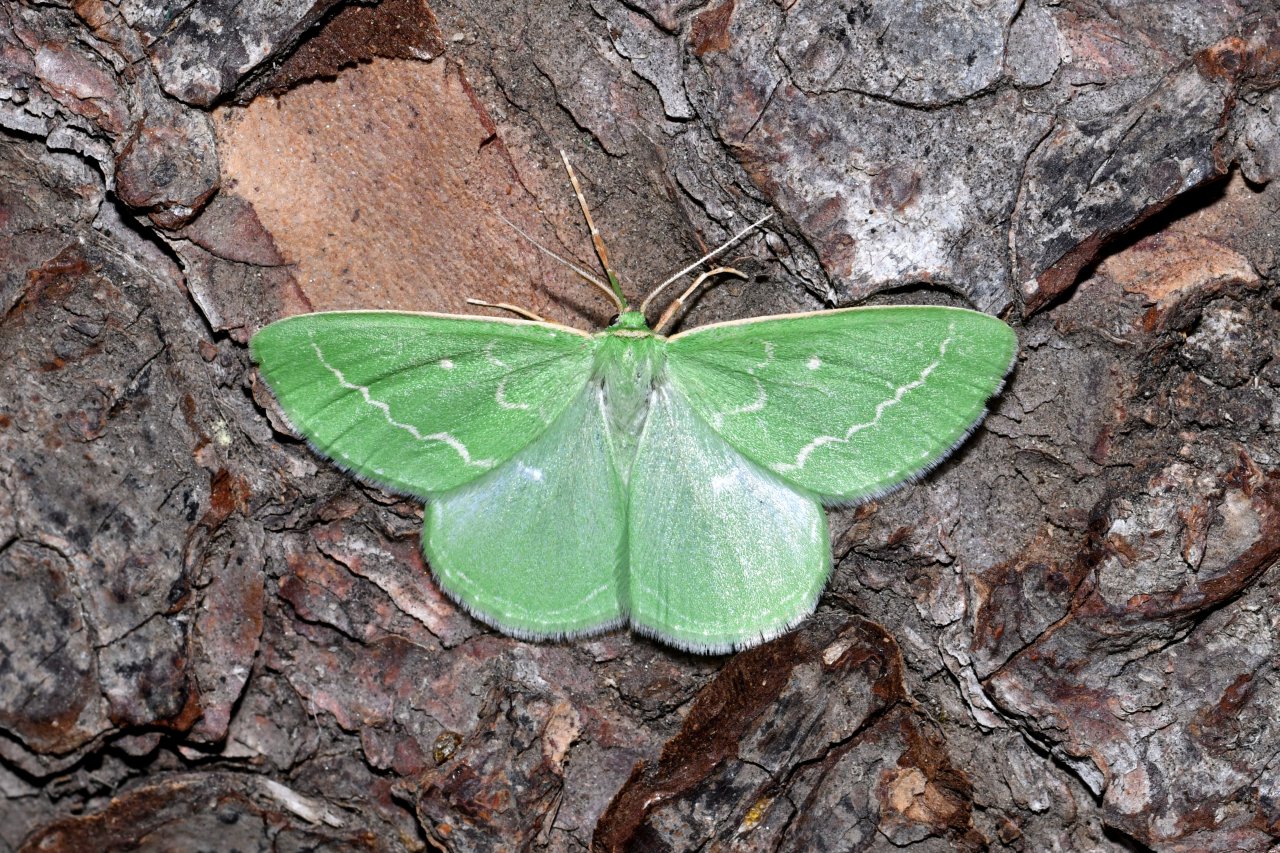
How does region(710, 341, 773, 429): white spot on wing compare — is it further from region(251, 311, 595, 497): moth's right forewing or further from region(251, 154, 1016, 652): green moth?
region(251, 311, 595, 497): moth's right forewing

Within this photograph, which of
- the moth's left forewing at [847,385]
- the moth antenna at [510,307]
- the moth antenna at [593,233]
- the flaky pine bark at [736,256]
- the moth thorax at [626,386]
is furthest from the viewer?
the moth thorax at [626,386]

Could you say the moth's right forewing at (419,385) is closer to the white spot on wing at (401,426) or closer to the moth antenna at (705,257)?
the white spot on wing at (401,426)

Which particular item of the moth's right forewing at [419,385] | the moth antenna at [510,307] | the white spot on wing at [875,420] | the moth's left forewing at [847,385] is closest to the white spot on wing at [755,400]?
the moth's left forewing at [847,385]

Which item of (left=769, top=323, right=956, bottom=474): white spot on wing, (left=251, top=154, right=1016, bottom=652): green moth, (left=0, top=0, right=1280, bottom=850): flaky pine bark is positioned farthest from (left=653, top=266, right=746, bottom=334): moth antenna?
(left=769, top=323, right=956, bottom=474): white spot on wing

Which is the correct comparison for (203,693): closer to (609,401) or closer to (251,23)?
(609,401)

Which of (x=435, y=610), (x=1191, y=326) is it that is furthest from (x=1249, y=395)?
(x=435, y=610)

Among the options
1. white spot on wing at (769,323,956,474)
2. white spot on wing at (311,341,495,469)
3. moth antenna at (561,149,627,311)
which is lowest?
white spot on wing at (769,323,956,474)
